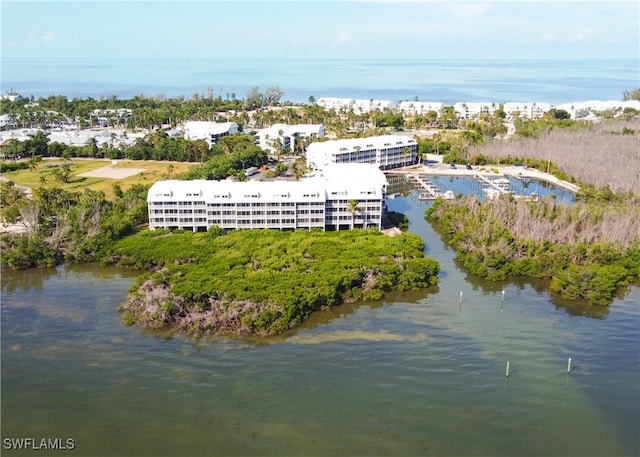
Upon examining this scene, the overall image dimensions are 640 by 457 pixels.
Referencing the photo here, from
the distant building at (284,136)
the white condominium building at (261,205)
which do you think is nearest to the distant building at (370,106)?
the distant building at (284,136)

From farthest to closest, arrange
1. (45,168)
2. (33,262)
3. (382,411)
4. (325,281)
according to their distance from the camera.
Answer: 1. (45,168)
2. (33,262)
3. (325,281)
4. (382,411)

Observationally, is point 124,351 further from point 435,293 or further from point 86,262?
point 435,293

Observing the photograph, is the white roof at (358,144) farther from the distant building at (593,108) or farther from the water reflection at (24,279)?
the distant building at (593,108)

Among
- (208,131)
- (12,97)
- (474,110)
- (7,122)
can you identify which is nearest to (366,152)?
(208,131)

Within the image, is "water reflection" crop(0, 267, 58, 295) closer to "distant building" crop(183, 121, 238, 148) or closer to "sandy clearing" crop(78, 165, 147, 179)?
"sandy clearing" crop(78, 165, 147, 179)

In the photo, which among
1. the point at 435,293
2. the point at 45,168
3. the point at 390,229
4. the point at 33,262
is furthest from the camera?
the point at 45,168

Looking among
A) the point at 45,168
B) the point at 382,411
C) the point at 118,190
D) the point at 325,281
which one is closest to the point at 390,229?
the point at 325,281
